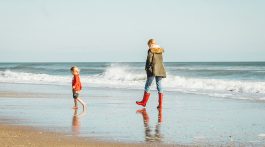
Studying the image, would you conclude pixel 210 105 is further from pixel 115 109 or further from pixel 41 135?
pixel 41 135

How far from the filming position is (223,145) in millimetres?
7348

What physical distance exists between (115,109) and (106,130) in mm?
3868

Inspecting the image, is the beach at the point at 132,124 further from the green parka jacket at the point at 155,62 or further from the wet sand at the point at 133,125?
the green parka jacket at the point at 155,62

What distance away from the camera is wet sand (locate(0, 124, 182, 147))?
7.13 m

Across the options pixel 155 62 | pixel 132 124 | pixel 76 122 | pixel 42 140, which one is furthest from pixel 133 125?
pixel 155 62

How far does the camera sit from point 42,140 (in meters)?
7.49

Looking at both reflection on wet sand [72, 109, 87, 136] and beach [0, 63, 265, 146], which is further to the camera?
reflection on wet sand [72, 109, 87, 136]

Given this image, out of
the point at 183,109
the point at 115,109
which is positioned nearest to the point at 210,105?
the point at 183,109

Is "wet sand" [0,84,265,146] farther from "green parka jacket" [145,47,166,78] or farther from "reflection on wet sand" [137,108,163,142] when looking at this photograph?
"green parka jacket" [145,47,166,78]

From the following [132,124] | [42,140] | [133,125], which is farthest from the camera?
[132,124]
